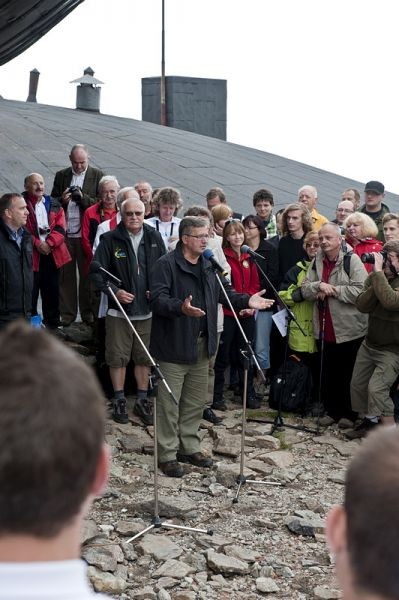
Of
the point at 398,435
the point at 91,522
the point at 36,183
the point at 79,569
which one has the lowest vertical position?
the point at 91,522

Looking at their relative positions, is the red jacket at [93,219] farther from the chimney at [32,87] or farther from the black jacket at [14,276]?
the chimney at [32,87]

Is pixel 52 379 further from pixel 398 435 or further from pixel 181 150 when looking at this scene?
pixel 181 150

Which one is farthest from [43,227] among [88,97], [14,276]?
[88,97]

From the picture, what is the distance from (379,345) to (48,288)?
3.67 m

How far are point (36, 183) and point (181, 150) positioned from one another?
8169 millimetres

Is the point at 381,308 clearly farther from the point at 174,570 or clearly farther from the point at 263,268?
the point at 174,570

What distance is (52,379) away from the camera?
1.33m

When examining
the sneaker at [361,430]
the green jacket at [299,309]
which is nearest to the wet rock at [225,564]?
the sneaker at [361,430]

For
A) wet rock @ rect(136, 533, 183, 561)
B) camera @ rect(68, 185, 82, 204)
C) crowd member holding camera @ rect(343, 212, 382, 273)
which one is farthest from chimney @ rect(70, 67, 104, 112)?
wet rock @ rect(136, 533, 183, 561)

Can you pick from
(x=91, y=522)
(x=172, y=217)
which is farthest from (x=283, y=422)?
(x=91, y=522)

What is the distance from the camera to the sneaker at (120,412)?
311 inches

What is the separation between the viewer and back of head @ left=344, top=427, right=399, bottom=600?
1305 mm

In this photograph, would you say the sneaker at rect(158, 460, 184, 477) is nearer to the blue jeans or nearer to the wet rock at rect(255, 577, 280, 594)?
the wet rock at rect(255, 577, 280, 594)

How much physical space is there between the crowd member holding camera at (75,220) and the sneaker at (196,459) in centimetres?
319
